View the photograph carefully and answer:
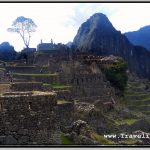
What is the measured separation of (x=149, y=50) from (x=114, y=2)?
2680 cm

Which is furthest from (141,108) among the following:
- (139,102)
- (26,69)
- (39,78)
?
(39,78)

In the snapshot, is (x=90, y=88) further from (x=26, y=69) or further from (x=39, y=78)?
(x=26, y=69)

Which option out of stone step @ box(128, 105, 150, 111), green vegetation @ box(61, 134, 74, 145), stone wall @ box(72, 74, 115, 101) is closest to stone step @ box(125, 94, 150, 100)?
stone step @ box(128, 105, 150, 111)

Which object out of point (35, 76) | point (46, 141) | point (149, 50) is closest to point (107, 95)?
point (35, 76)

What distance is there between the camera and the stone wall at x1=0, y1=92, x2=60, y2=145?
13562 millimetres

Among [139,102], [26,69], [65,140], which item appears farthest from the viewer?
[139,102]

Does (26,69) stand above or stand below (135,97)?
above

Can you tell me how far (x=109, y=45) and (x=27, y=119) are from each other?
4162 cm

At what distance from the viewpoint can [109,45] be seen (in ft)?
180

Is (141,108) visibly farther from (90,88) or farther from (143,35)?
(143,35)

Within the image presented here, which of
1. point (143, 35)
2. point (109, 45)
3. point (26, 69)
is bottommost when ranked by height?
point (26, 69)

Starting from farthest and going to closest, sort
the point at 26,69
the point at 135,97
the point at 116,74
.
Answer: the point at 116,74 < the point at 135,97 < the point at 26,69

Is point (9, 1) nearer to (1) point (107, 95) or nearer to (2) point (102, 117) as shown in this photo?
(2) point (102, 117)

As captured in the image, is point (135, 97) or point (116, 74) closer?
point (135, 97)
